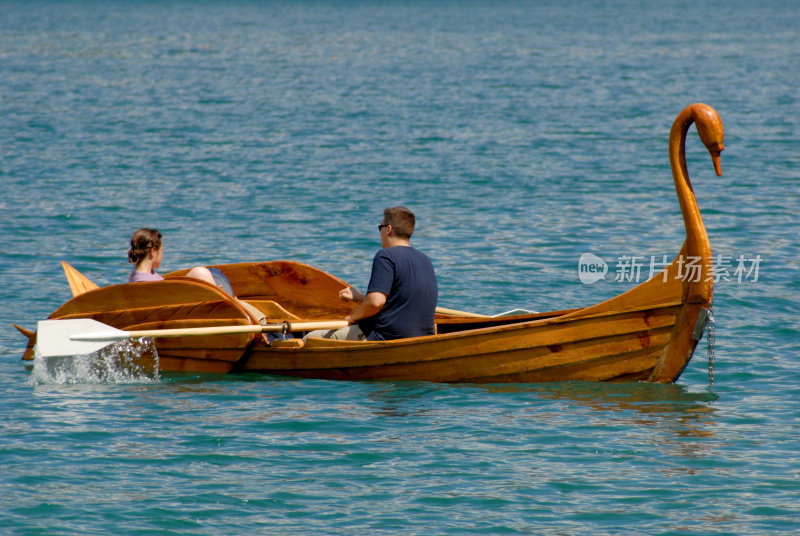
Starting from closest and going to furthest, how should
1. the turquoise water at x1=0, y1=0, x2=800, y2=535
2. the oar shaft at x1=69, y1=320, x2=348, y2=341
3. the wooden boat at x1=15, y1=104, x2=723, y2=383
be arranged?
the turquoise water at x1=0, y1=0, x2=800, y2=535 → the wooden boat at x1=15, y1=104, x2=723, y2=383 → the oar shaft at x1=69, y1=320, x2=348, y2=341

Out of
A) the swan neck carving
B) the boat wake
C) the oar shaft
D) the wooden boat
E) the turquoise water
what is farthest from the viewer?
the boat wake

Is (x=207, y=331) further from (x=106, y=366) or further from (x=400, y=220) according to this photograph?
(x=400, y=220)

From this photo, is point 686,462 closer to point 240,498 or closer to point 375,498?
point 375,498

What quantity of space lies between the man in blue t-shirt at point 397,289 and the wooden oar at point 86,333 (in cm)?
35

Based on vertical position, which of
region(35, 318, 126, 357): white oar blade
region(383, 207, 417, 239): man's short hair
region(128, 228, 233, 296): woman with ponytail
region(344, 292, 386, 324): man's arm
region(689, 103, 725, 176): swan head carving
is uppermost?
region(689, 103, 725, 176): swan head carving

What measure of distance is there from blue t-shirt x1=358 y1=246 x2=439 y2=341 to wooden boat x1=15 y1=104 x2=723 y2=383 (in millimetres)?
180

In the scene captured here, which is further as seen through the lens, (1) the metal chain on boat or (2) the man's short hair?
(2) the man's short hair

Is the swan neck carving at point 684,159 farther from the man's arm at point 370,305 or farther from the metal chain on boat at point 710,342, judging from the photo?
the man's arm at point 370,305

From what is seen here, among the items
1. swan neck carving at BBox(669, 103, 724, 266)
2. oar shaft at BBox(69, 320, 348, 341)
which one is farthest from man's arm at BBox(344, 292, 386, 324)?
swan neck carving at BBox(669, 103, 724, 266)

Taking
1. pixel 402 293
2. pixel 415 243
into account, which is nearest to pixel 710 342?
pixel 402 293

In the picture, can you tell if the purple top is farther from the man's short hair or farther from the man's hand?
the man's short hair

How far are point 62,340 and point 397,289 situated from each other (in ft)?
9.68

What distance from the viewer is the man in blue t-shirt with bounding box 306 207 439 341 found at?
A: 9344 millimetres

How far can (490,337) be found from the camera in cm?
929
